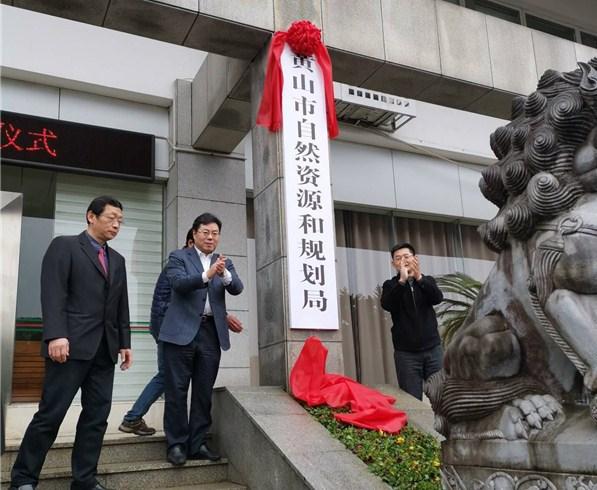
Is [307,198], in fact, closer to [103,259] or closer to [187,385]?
[187,385]

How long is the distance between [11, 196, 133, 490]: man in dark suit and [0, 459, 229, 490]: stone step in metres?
0.25

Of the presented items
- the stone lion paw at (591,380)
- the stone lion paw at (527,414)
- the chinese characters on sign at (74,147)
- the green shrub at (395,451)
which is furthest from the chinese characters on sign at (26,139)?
the stone lion paw at (591,380)

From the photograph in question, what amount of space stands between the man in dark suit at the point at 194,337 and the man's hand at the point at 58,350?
84 centimetres

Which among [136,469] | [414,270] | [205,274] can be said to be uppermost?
[414,270]

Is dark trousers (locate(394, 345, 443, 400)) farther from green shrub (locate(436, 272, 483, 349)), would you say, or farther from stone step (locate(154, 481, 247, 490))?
green shrub (locate(436, 272, 483, 349))

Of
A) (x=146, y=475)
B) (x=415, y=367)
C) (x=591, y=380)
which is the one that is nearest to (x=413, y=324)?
(x=415, y=367)

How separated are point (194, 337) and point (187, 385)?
316mm

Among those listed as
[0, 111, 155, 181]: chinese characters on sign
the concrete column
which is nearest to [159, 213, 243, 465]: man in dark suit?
the concrete column

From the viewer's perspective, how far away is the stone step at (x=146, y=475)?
3.59 meters

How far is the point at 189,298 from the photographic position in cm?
423

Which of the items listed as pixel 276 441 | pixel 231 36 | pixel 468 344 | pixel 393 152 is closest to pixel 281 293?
pixel 276 441

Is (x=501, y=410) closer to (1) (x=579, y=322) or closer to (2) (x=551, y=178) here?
(1) (x=579, y=322)

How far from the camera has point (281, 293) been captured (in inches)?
196

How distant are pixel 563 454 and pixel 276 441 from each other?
6.19 feet
